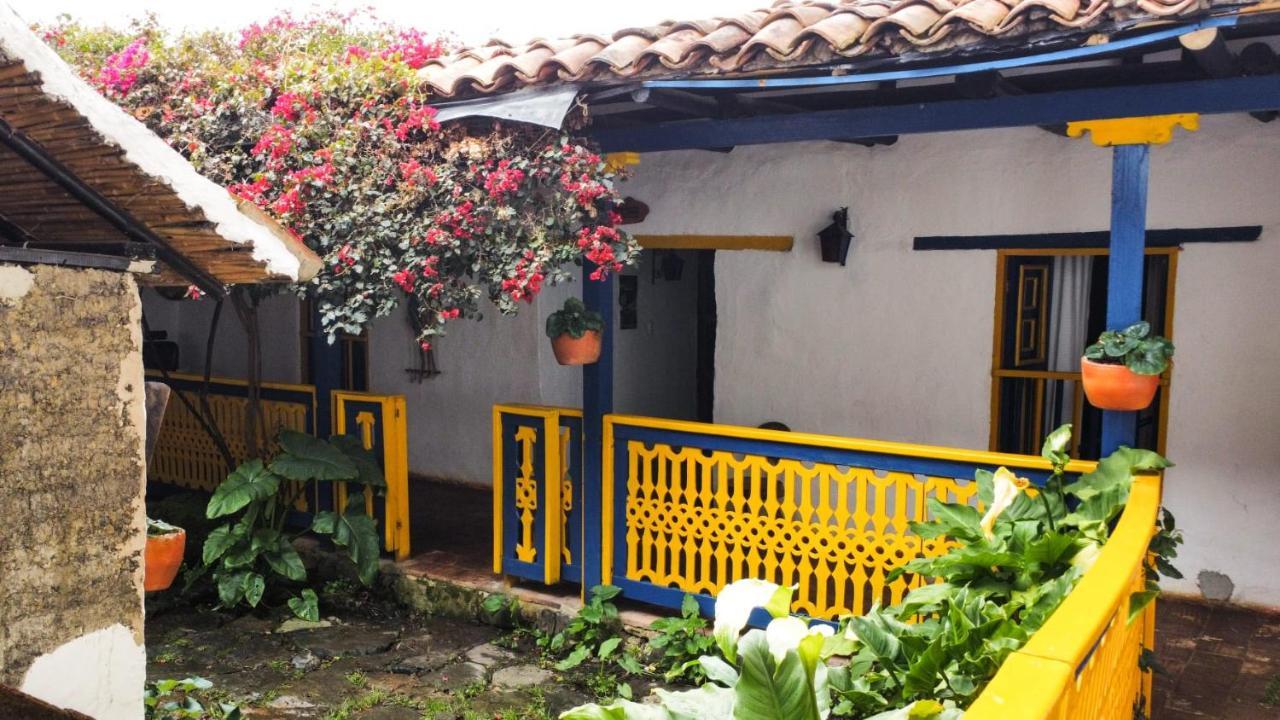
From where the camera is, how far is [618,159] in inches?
230

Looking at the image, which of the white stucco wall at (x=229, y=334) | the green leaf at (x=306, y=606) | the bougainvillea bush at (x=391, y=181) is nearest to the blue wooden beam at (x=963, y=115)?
the bougainvillea bush at (x=391, y=181)

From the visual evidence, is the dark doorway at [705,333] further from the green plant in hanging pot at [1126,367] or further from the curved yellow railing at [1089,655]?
the curved yellow railing at [1089,655]

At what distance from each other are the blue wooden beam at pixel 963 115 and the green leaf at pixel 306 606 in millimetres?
3264

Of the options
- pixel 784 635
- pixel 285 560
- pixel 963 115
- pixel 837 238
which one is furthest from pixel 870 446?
pixel 285 560

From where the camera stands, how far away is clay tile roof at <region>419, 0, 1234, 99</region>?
3.89 meters

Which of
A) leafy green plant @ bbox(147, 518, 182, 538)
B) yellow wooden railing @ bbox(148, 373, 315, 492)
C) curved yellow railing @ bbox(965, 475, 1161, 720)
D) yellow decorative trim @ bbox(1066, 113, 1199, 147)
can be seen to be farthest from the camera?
yellow wooden railing @ bbox(148, 373, 315, 492)

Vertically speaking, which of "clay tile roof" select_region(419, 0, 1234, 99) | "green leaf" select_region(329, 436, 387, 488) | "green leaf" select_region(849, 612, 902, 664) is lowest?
"green leaf" select_region(329, 436, 387, 488)

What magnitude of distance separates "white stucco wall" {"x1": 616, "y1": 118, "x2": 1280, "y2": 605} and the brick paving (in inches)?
9.3

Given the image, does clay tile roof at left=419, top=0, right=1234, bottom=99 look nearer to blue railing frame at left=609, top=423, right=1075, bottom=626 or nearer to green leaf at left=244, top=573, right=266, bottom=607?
blue railing frame at left=609, top=423, right=1075, bottom=626

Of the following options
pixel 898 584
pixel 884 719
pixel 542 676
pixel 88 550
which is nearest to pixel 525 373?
pixel 542 676

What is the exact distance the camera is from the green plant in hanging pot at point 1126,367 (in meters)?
4.30

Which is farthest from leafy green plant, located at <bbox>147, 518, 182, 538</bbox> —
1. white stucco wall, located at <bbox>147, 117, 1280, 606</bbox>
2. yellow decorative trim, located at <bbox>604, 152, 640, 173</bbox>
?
white stucco wall, located at <bbox>147, 117, 1280, 606</bbox>

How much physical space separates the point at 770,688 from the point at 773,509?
3.38m

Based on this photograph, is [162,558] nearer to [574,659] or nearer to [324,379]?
[324,379]
